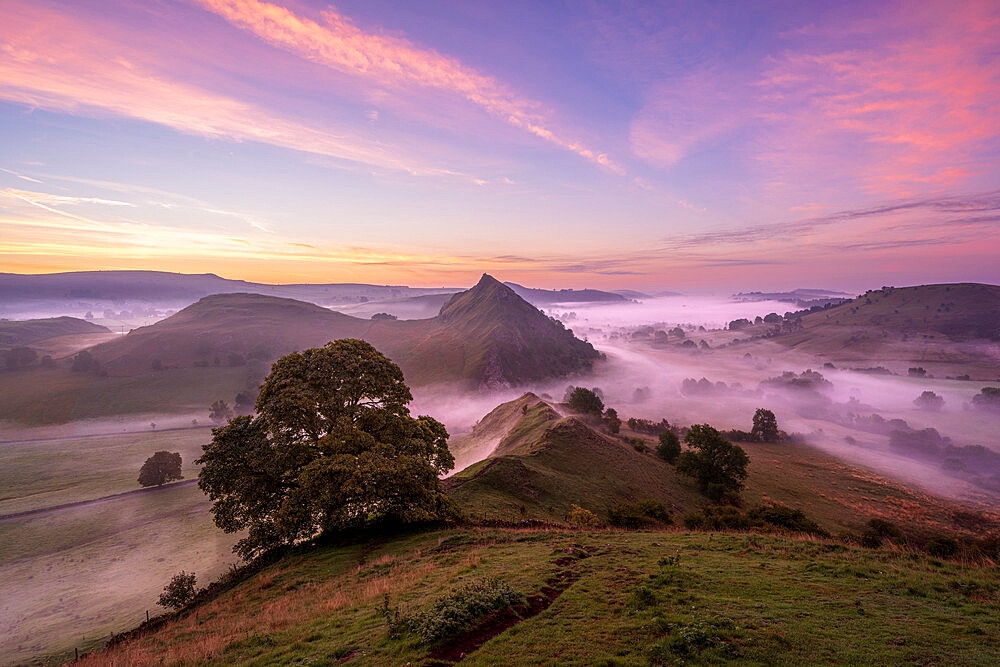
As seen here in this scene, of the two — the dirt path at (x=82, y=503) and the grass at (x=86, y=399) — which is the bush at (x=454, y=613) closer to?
the dirt path at (x=82, y=503)

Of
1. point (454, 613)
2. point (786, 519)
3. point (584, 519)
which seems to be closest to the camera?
point (454, 613)

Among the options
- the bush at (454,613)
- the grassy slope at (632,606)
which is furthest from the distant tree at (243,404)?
the bush at (454,613)

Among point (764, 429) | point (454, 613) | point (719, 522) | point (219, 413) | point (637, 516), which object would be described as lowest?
point (219, 413)

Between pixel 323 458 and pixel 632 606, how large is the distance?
23800 mm

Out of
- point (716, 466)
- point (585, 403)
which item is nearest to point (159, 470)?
point (585, 403)

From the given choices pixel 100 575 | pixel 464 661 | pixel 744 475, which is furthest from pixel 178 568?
pixel 744 475

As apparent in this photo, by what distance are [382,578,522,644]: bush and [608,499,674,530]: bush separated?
25.7m

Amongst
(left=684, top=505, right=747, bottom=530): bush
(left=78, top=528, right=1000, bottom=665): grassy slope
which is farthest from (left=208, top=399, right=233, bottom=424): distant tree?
(left=684, top=505, right=747, bottom=530): bush

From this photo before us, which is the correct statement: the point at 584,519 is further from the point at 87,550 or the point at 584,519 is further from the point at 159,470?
the point at 159,470

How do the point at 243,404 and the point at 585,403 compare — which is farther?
the point at 243,404

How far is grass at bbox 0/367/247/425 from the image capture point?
15775cm

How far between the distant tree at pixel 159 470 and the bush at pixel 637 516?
10184 cm

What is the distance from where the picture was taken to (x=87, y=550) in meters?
56.4

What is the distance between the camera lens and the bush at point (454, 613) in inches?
524
